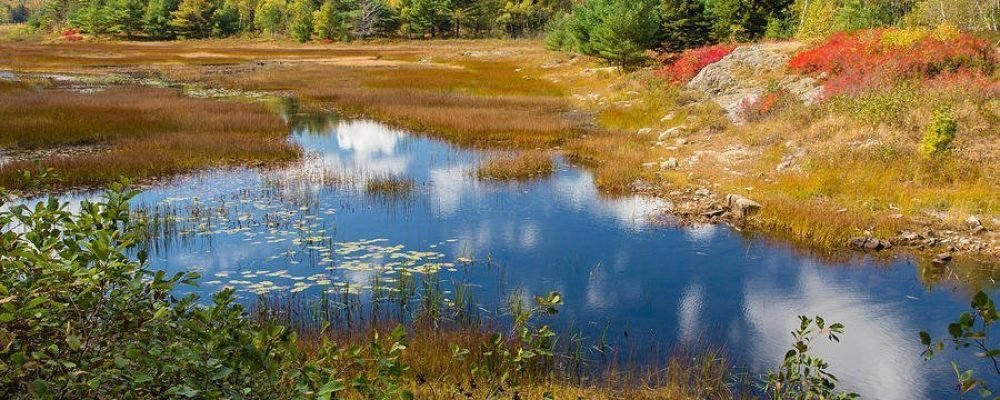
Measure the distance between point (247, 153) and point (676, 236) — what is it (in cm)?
1430

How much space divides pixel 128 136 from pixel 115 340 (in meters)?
22.3

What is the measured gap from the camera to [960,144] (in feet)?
54.3

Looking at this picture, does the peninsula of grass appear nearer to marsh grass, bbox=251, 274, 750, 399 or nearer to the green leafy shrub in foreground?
marsh grass, bbox=251, 274, 750, 399

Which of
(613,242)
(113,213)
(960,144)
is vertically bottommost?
(613,242)

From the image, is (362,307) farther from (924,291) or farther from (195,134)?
(195,134)

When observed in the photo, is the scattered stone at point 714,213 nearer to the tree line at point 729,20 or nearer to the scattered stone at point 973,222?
the scattered stone at point 973,222

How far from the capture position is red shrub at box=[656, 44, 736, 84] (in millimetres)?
33719

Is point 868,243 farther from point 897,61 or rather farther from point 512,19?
point 512,19

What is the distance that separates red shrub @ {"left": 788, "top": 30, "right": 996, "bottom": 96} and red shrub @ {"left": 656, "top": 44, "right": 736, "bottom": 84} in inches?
317

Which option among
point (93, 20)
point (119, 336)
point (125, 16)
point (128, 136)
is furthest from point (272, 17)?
point (119, 336)

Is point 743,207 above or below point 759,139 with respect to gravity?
below

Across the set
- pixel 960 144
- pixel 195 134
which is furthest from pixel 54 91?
pixel 960 144

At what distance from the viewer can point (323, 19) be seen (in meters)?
102

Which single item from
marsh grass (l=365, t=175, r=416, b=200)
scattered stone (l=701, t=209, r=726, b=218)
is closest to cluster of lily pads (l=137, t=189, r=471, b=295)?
marsh grass (l=365, t=175, r=416, b=200)
